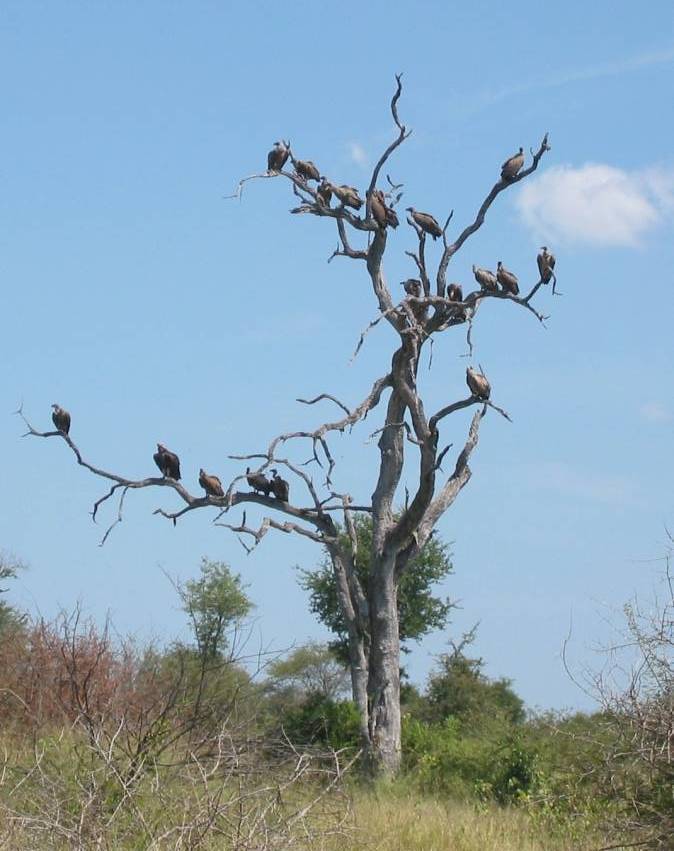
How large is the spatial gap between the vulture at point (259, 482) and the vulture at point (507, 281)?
12.4ft

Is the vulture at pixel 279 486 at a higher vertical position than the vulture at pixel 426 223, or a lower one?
lower

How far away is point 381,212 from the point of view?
17703 millimetres

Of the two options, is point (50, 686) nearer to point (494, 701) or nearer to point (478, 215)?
point (478, 215)

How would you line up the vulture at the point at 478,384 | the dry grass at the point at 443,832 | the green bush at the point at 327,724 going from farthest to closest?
the green bush at the point at 327,724 < the vulture at the point at 478,384 < the dry grass at the point at 443,832

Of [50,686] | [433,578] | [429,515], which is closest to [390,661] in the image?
[429,515]

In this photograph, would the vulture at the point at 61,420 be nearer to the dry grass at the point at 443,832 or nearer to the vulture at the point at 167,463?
the vulture at the point at 167,463

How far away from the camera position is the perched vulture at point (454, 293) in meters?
17.6

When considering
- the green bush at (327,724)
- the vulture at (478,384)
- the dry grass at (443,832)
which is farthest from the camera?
the green bush at (327,724)

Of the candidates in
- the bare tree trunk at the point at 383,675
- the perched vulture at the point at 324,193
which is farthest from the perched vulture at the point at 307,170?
the bare tree trunk at the point at 383,675

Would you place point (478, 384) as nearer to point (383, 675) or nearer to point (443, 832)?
point (383, 675)

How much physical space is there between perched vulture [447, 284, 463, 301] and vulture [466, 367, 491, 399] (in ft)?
3.76

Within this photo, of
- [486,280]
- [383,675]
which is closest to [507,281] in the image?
[486,280]

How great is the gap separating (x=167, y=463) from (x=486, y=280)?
4513 millimetres

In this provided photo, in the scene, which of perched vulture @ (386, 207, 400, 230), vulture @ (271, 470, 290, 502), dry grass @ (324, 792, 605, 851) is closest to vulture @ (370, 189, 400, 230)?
perched vulture @ (386, 207, 400, 230)
